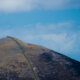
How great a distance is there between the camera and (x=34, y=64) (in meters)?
59.1

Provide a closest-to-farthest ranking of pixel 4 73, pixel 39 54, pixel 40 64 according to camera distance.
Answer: pixel 4 73 < pixel 40 64 < pixel 39 54

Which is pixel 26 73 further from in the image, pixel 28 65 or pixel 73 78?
pixel 73 78

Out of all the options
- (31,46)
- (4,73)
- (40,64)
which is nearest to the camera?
(4,73)

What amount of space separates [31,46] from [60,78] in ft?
52.5

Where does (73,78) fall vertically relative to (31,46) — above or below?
below

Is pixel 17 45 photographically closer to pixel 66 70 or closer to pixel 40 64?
pixel 40 64

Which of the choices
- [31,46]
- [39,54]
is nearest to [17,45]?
[31,46]

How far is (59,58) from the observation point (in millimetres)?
63125

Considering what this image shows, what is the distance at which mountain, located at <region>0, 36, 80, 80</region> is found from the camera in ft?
182

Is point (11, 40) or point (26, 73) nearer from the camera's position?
point (26, 73)

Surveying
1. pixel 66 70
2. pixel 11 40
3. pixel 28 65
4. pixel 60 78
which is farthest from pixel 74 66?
pixel 11 40

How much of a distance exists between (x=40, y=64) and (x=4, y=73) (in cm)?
965

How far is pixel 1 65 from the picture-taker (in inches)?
2286

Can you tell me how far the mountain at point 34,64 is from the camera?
55.6 m
